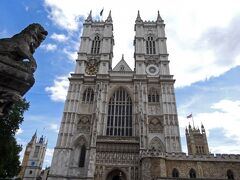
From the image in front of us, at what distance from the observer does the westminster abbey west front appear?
19.7 m

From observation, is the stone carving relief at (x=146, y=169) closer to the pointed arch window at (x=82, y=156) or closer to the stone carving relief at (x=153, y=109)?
the pointed arch window at (x=82, y=156)

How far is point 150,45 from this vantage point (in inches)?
1430

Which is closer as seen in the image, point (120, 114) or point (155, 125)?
point (155, 125)

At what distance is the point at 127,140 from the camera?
82.4ft

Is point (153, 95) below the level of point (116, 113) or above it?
above

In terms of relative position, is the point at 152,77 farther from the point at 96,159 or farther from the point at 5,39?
the point at 5,39

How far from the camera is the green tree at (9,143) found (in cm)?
1304

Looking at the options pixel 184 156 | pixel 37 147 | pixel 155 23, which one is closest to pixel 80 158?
pixel 184 156

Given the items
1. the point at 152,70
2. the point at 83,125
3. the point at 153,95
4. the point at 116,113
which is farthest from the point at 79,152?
the point at 152,70

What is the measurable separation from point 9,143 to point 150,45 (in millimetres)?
29101

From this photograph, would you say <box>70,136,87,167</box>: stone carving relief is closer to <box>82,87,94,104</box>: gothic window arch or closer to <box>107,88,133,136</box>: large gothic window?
<box>107,88,133,136</box>: large gothic window

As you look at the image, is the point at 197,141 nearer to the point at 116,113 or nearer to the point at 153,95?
the point at 153,95

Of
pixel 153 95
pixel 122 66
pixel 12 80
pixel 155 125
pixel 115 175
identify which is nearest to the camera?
pixel 12 80

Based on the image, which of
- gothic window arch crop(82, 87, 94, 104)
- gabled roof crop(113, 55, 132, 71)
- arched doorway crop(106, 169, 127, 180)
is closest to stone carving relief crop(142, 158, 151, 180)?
arched doorway crop(106, 169, 127, 180)
